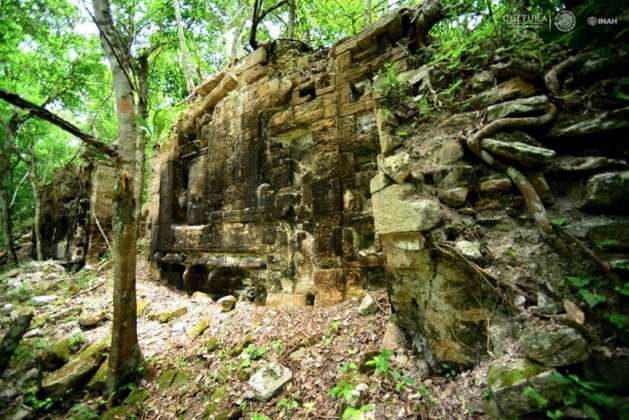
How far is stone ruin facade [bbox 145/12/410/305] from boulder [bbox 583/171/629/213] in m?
2.09

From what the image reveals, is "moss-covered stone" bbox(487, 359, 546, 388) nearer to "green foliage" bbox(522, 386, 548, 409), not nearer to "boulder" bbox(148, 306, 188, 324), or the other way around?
"green foliage" bbox(522, 386, 548, 409)

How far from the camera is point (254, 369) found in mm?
2830

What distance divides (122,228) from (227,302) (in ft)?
7.30

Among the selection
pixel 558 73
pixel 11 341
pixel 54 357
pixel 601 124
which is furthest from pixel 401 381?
pixel 54 357

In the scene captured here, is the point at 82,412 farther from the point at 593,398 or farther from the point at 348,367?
the point at 593,398

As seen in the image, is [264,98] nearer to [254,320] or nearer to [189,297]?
[254,320]

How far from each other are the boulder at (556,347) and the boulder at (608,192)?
743 millimetres

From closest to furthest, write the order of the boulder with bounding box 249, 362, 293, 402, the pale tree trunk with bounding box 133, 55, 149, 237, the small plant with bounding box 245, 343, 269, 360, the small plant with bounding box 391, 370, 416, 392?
the small plant with bounding box 391, 370, 416, 392
the boulder with bounding box 249, 362, 293, 402
the small plant with bounding box 245, 343, 269, 360
the pale tree trunk with bounding box 133, 55, 149, 237

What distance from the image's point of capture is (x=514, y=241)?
5.54 feet

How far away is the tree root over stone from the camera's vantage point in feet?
4.93

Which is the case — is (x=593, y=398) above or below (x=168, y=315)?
above

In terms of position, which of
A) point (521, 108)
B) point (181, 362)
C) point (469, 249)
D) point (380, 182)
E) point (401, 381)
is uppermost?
point (521, 108)

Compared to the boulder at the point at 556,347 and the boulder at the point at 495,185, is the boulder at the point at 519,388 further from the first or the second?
the boulder at the point at 495,185

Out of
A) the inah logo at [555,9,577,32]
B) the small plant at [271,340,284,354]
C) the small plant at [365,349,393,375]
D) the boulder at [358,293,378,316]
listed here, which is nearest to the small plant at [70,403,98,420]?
the small plant at [271,340,284,354]
